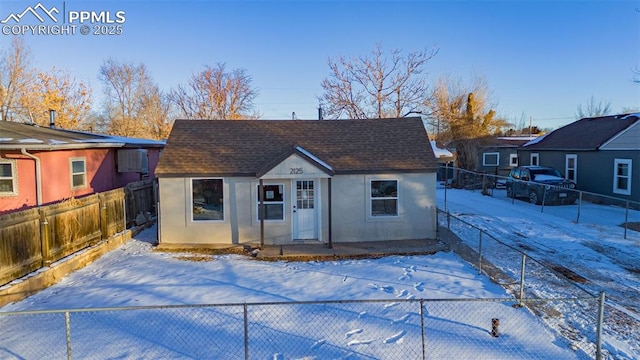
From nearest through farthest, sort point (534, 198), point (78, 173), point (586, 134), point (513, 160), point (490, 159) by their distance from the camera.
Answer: point (78, 173) < point (534, 198) < point (586, 134) < point (513, 160) < point (490, 159)

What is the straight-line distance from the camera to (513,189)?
22078 millimetres

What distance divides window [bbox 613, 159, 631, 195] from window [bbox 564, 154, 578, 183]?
8.56 ft

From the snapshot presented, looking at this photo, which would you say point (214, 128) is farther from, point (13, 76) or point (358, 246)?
point (13, 76)

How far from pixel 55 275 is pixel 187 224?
13.3ft

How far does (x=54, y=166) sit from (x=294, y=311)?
437 inches

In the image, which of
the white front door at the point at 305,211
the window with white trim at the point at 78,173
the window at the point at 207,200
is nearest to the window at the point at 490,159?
→ the white front door at the point at 305,211

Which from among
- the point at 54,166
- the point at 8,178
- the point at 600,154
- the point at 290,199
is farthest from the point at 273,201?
the point at 600,154

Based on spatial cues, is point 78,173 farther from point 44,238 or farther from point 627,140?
point 627,140

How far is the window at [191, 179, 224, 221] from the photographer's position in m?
12.6

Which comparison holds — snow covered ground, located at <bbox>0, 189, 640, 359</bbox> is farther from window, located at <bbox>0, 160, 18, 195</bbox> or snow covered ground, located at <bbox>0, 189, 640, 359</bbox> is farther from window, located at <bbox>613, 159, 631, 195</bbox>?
window, located at <bbox>613, 159, 631, 195</bbox>

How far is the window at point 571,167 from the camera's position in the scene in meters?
23.1

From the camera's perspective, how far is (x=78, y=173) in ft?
48.7

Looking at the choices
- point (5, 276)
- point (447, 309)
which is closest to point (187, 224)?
point (5, 276)

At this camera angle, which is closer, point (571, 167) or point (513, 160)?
point (571, 167)
